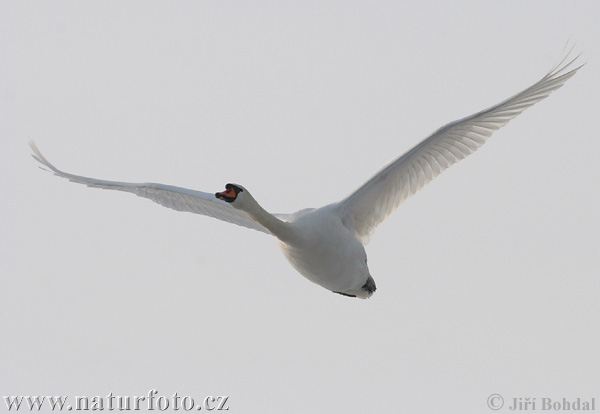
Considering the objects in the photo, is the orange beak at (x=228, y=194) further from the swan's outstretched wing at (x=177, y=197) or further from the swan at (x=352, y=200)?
the swan's outstretched wing at (x=177, y=197)

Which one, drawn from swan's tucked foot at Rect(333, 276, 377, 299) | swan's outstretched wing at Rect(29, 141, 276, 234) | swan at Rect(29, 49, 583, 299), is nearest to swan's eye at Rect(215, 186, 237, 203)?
swan at Rect(29, 49, 583, 299)

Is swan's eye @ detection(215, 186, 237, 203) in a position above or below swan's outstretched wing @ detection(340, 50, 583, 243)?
below

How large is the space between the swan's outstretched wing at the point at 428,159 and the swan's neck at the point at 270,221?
1.26m

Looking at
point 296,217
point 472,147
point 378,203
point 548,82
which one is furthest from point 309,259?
point 548,82

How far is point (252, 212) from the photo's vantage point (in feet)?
58.5

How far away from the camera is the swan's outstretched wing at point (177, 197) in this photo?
19.9m

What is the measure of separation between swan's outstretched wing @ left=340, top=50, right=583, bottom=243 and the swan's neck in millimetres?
1257

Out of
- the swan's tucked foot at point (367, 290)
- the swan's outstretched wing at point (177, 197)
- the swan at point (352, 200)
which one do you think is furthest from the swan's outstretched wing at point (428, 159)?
the swan's outstretched wing at point (177, 197)

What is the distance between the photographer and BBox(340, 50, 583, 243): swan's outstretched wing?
713 inches

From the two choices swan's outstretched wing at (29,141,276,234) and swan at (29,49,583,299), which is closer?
swan at (29,49,583,299)

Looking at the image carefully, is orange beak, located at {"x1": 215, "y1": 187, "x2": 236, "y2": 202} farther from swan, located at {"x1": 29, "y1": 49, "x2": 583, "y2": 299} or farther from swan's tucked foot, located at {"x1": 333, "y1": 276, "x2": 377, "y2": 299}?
swan's tucked foot, located at {"x1": 333, "y1": 276, "x2": 377, "y2": 299}

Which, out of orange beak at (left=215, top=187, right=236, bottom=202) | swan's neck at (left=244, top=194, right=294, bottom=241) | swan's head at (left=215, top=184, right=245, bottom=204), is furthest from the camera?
swan's neck at (left=244, top=194, right=294, bottom=241)

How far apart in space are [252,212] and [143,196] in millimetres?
3292

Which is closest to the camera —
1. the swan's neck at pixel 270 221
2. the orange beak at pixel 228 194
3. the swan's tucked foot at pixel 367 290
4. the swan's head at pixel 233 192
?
the orange beak at pixel 228 194
